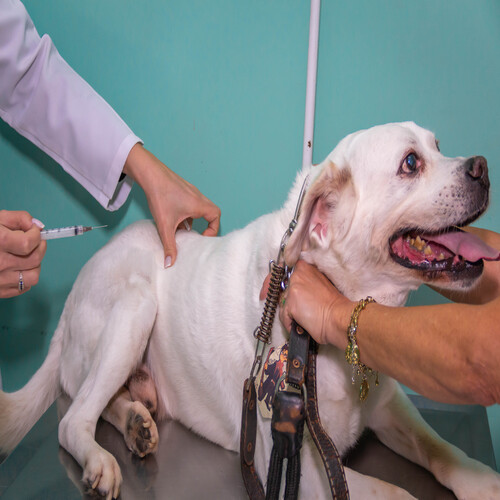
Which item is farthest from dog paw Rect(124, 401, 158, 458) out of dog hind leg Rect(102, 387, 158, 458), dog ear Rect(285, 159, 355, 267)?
dog ear Rect(285, 159, 355, 267)

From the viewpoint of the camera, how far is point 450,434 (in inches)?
54.8

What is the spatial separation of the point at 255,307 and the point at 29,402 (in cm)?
77

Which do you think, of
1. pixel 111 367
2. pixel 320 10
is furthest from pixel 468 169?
pixel 111 367

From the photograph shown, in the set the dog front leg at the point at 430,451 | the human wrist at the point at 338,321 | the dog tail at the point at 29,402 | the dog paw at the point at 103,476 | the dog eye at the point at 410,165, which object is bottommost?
the dog tail at the point at 29,402

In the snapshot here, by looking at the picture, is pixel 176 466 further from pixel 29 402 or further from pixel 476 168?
pixel 476 168

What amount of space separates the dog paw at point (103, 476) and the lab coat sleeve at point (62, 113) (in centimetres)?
81

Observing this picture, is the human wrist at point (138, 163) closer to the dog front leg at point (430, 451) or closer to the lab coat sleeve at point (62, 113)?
the lab coat sleeve at point (62, 113)

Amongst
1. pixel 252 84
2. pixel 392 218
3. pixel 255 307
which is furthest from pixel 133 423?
pixel 252 84

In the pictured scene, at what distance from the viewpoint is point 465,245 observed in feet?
3.37

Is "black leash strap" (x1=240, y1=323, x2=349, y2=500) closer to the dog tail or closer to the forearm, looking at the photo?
the forearm

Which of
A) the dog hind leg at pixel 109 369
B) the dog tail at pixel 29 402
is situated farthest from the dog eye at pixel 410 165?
the dog tail at pixel 29 402

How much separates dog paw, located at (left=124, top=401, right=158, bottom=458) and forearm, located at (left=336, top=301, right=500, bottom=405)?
2.21 feet

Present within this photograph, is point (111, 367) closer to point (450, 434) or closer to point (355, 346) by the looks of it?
point (355, 346)

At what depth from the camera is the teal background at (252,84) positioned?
1.56m
